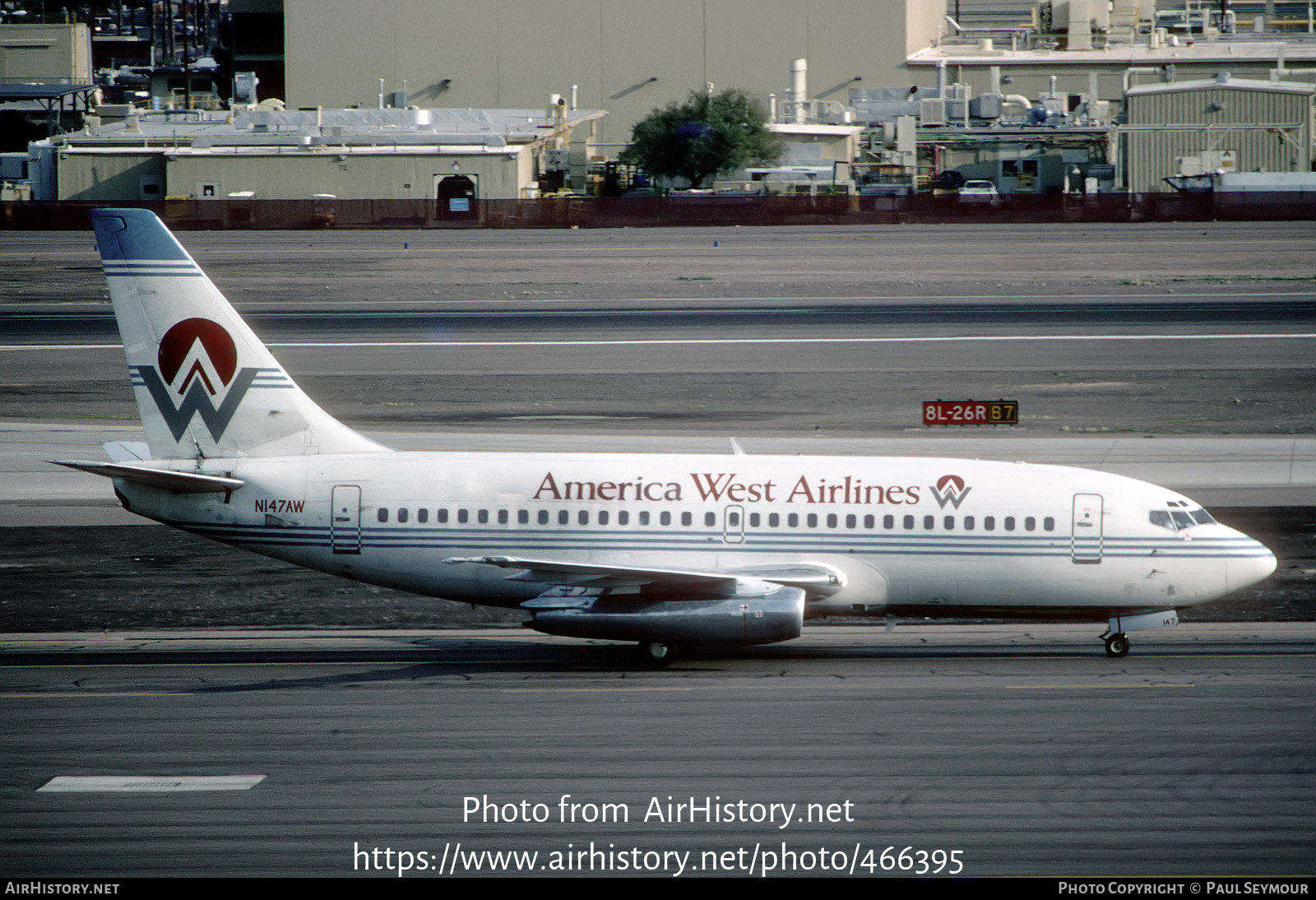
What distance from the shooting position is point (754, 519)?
73.7ft

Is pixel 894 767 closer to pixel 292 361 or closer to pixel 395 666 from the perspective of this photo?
pixel 395 666

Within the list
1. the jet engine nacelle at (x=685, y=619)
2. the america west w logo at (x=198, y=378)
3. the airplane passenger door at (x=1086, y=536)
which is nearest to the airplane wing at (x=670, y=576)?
the jet engine nacelle at (x=685, y=619)

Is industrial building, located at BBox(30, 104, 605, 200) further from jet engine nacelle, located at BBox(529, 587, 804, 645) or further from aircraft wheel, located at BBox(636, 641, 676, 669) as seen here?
jet engine nacelle, located at BBox(529, 587, 804, 645)

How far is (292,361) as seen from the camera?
1991 inches

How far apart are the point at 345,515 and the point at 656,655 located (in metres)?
5.37

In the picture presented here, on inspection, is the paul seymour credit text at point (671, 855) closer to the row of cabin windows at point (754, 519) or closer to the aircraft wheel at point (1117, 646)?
the row of cabin windows at point (754, 519)

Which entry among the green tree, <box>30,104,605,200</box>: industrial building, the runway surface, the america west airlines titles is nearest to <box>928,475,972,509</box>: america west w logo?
the america west airlines titles

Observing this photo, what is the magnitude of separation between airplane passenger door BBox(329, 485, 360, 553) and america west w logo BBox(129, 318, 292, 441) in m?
2.35

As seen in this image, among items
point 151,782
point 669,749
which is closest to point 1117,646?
point 669,749

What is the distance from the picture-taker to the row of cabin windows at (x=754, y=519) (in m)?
22.3

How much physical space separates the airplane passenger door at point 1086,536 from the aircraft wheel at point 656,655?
252 inches

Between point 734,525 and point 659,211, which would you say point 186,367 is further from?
point 659,211

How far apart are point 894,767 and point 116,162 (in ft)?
307

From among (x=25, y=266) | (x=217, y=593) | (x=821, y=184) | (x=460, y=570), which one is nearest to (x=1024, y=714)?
(x=460, y=570)
